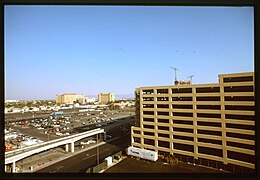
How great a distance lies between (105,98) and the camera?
3697cm

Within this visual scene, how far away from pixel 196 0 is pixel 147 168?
6843 mm

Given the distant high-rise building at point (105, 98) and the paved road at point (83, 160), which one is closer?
the paved road at point (83, 160)

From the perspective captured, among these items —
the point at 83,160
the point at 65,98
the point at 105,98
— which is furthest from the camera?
the point at 105,98

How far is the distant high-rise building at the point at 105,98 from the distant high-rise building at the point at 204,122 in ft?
85.2

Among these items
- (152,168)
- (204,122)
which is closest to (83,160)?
(152,168)

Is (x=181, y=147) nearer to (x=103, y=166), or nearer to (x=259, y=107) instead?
(x=103, y=166)

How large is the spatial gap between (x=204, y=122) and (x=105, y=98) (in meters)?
30.3

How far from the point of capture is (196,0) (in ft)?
10.7

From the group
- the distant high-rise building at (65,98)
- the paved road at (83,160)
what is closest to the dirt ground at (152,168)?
the paved road at (83,160)

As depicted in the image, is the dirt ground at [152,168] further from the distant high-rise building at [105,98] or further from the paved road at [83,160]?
the distant high-rise building at [105,98]

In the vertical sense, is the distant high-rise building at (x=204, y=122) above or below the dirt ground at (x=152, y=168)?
above

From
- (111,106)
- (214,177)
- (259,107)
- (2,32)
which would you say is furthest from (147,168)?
(111,106)

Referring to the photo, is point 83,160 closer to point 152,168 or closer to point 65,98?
point 152,168

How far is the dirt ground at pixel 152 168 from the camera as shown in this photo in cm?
740
